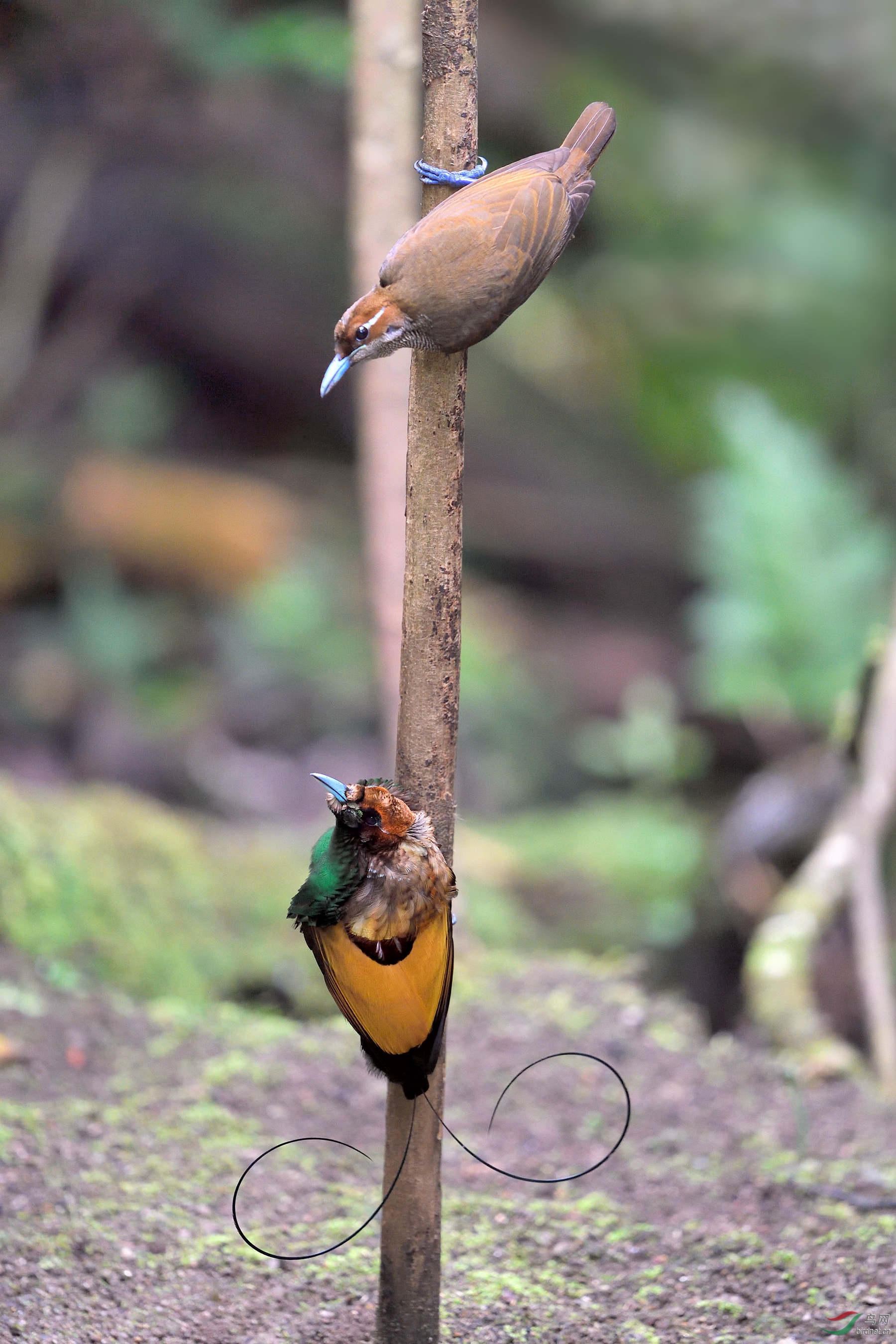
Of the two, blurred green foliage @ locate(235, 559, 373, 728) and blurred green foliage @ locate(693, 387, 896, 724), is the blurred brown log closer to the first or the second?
blurred green foliage @ locate(235, 559, 373, 728)

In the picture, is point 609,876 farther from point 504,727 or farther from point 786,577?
point 504,727

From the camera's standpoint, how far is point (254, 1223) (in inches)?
95.5

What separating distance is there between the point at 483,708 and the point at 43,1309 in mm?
5566

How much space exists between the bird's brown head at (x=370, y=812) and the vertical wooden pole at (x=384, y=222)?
174cm

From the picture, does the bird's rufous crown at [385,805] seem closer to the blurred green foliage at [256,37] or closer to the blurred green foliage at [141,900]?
the blurred green foliage at [141,900]

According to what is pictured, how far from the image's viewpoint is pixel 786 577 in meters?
5.23

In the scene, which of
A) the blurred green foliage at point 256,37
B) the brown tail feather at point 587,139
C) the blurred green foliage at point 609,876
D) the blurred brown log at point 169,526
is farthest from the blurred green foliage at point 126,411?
the brown tail feather at point 587,139

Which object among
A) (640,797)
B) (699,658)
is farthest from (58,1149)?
(699,658)

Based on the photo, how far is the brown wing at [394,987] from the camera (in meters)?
1.90

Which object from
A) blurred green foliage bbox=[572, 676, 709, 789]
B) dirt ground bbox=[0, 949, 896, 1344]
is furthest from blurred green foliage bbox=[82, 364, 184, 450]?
dirt ground bbox=[0, 949, 896, 1344]

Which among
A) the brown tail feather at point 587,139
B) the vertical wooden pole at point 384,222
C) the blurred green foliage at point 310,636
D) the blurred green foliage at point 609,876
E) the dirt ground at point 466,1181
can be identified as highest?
the blurred green foliage at point 310,636

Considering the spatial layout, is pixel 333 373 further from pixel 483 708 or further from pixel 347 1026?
pixel 483 708

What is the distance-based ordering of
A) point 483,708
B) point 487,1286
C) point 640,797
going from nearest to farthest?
1. point 487,1286
2. point 640,797
3. point 483,708

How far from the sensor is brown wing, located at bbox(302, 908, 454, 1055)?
1.90m
